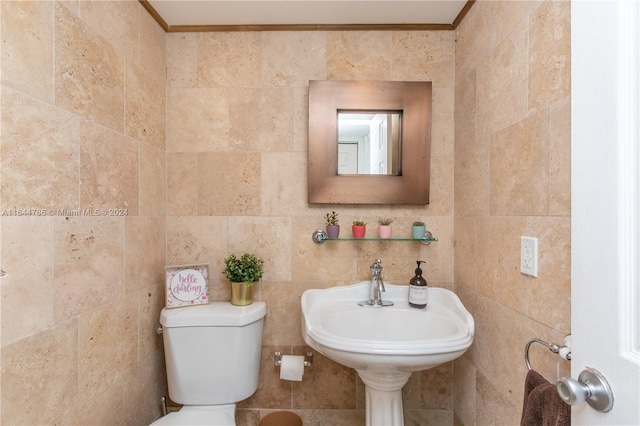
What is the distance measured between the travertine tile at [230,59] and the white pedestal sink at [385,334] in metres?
1.09

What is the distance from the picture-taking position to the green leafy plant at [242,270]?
1.36 m

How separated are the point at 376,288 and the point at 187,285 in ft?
2.86

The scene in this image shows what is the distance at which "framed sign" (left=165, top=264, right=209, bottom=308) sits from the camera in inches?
A: 52.4

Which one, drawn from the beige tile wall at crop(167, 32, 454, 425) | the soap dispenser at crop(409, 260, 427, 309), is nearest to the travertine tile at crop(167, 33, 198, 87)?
the beige tile wall at crop(167, 32, 454, 425)

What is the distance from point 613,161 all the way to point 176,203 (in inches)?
61.0

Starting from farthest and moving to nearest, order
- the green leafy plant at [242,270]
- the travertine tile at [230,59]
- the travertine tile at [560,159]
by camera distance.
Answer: the travertine tile at [230,59]
the green leafy plant at [242,270]
the travertine tile at [560,159]

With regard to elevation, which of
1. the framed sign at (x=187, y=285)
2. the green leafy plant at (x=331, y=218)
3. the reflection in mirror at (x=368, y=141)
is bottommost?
the framed sign at (x=187, y=285)

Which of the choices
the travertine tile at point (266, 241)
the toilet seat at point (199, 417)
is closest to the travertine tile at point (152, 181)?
the travertine tile at point (266, 241)

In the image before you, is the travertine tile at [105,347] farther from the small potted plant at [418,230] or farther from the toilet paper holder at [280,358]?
the small potted plant at [418,230]

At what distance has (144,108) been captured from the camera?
50.8 inches

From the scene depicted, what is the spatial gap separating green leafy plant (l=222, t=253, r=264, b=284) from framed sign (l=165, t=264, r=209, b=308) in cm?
13

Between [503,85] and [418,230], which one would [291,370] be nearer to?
[418,230]

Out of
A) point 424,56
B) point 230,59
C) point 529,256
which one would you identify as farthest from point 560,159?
point 230,59

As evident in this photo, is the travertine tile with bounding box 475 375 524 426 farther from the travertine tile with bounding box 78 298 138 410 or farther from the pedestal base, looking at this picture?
the travertine tile with bounding box 78 298 138 410
